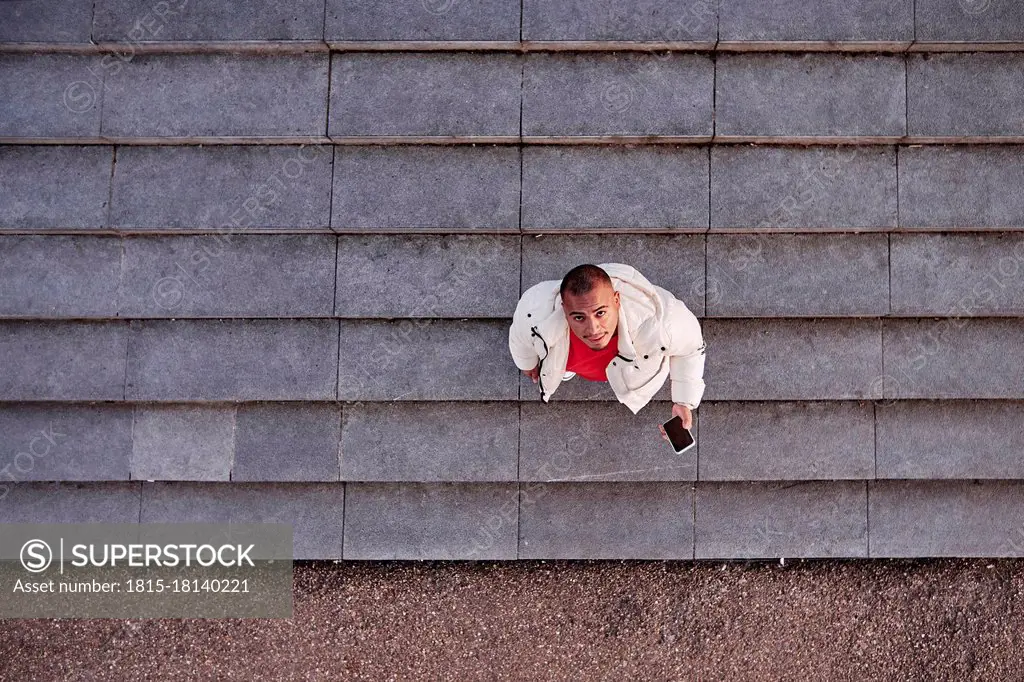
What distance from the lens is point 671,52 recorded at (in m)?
5.66

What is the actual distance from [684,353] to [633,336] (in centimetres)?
45

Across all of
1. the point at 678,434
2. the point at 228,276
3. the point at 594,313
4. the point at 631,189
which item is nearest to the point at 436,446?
the point at 678,434

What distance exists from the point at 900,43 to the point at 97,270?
706 cm

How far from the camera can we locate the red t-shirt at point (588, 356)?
4.58 meters

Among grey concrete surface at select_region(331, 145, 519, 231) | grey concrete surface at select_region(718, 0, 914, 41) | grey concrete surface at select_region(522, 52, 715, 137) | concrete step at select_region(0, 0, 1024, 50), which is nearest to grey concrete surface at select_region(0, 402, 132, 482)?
grey concrete surface at select_region(331, 145, 519, 231)

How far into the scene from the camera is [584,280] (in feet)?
12.7

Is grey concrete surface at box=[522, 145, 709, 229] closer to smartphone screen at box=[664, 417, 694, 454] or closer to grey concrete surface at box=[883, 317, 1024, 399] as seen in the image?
smartphone screen at box=[664, 417, 694, 454]

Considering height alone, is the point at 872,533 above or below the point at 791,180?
below

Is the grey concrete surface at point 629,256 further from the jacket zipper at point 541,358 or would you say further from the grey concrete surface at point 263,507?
the grey concrete surface at point 263,507

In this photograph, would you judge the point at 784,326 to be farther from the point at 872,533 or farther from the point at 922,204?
the point at 872,533

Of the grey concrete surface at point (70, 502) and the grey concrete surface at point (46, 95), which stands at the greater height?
the grey concrete surface at point (46, 95)

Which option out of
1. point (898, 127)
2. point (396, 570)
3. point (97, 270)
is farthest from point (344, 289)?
point (898, 127)

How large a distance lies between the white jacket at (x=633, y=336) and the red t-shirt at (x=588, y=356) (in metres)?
0.05

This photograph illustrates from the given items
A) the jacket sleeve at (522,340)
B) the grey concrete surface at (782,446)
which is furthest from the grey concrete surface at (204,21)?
the grey concrete surface at (782,446)
